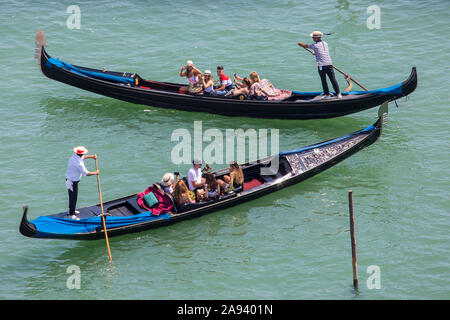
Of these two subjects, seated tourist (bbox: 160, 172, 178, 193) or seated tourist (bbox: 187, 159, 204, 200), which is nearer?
seated tourist (bbox: 160, 172, 178, 193)

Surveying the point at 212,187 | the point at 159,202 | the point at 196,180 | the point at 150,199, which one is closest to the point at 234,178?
the point at 212,187

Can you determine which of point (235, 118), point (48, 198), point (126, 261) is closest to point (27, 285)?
point (126, 261)

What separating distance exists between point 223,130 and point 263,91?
138 cm

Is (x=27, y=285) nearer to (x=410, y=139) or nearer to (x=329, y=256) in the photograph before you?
(x=329, y=256)

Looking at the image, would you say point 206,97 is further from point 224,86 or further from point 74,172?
point 74,172

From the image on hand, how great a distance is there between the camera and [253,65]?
23.0 metres

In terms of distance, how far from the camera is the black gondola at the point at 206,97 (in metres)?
19.3

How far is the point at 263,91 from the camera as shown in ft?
65.3

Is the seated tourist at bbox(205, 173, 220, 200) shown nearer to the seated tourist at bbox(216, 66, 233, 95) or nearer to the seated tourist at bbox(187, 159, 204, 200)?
the seated tourist at bbox(187, 159, 204, 200)

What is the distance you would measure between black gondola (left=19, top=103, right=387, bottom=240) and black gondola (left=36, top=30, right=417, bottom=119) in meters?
1.79

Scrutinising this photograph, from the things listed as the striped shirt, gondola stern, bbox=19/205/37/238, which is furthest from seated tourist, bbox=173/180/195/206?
the striped shirt

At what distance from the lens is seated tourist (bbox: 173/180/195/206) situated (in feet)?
51.8

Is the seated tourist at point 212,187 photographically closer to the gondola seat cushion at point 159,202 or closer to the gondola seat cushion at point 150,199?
the gondola seat cushion at point 159,202
